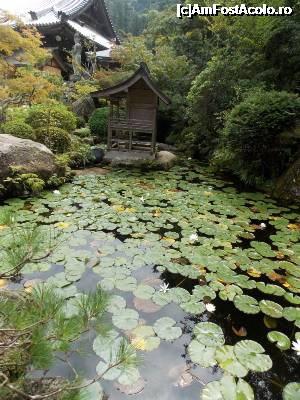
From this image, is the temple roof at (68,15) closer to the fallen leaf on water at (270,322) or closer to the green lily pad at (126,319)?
the green lily pad at (126,319)

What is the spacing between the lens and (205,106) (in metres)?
9.50

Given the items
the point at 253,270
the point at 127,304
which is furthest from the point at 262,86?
the point at 127,304

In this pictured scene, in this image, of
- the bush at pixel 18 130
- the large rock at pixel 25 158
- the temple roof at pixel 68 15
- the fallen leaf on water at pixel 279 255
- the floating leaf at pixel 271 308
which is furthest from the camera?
the temple roof at pixel 68 15

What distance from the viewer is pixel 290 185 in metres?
6.17

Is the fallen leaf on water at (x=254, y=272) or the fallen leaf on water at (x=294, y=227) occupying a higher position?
the fallen leaf on water at (x=294, y=227)

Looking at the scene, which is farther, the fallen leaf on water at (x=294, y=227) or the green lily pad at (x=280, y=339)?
the fallen leaf on water at (x=294, y=227)

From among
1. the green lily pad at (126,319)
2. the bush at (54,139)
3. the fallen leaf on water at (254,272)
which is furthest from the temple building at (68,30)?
the green lily pad at (126,319)

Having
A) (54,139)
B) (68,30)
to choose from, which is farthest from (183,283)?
(68,30)

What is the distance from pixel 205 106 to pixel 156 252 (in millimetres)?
6961

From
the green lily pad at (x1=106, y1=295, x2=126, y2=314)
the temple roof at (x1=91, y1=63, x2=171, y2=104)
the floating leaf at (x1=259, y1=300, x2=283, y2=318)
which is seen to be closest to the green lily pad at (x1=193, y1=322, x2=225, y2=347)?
the floating leaf at (x1=259, y1=300, x2=283, y2=318)

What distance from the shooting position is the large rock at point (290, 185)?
19.9 feet

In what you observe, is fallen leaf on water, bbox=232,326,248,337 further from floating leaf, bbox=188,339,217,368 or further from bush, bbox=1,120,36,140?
bush, bbox=1,120,36,140

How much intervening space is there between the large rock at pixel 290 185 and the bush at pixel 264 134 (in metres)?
0.35

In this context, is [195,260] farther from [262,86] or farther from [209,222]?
[262,86]
